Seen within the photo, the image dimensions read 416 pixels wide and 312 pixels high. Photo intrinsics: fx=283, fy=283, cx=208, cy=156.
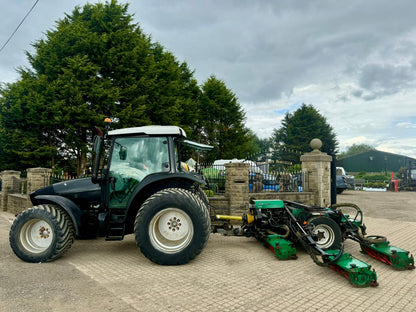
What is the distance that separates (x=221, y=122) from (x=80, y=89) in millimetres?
15452

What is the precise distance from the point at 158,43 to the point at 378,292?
68.9 ft

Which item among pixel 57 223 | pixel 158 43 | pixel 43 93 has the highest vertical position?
pixel 158 43

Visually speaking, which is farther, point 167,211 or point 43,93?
point 43,93

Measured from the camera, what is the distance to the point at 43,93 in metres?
14.4

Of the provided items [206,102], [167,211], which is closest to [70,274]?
[167,211]

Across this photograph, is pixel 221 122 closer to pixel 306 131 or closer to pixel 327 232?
pixel 306 131

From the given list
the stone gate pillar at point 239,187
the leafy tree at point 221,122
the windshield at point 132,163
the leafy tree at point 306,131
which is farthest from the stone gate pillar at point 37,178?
the leafy tree at point 306,131

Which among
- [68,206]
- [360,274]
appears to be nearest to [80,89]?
[68,206]

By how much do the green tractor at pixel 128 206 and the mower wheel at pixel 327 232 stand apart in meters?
2.30

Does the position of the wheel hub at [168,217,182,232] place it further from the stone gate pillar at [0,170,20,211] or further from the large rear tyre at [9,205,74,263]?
the stone gate pillar at [0,170,20,211]

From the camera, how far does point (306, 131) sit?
1586 inches

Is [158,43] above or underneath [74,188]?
above

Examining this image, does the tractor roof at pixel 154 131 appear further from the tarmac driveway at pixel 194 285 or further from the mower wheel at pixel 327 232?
the mower wheel at pixel 327 232

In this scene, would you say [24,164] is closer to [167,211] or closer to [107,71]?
[107,71]
